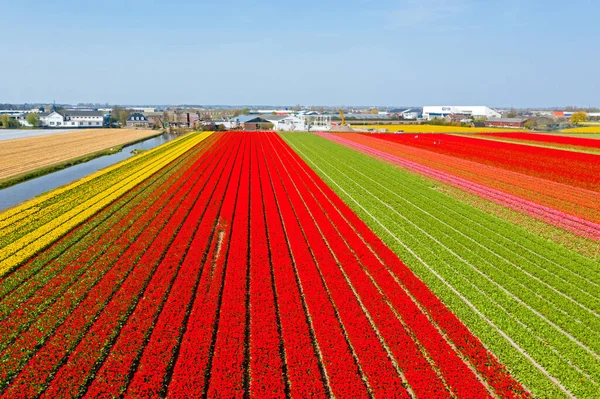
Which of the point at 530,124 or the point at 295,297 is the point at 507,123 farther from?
the point at 295,297

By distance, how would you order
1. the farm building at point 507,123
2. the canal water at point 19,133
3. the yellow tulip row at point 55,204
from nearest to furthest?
the yellow tulip row at point 55,204 < the canal water at point 19,133 < the farm building at point 507,123

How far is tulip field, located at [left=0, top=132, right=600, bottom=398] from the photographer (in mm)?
8625

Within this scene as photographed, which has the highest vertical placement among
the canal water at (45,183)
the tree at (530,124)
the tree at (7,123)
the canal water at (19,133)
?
the tree at (7,123)

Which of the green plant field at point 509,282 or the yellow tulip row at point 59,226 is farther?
the yellow tulip row at point 59,226

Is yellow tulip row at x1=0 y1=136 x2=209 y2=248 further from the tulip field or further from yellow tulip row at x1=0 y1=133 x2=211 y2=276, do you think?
yellow tulip row at x1=0 y1=133 x2=211 y2=276

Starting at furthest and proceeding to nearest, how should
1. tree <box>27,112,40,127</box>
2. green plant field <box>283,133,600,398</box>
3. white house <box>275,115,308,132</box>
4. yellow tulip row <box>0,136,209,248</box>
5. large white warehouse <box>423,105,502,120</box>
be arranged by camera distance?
large white warehouse <box>423,105,502,120</box>, tree <box>27,112,40,127</box>, white house <box>275,115,308,132</box>, yellow tulip row <box>0,136,209,248</box>, green plant field <box>283,133,600,398</box>

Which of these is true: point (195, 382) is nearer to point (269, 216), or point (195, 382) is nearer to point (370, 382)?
point (370, 382)

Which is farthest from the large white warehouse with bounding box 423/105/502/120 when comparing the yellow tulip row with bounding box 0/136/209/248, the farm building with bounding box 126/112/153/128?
the yellow tulip row with bounding box 0/136/209/248

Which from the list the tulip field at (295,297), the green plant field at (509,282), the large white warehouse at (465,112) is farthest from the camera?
the large white warehouse at (465,112)

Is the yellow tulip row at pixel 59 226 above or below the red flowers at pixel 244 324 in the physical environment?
above

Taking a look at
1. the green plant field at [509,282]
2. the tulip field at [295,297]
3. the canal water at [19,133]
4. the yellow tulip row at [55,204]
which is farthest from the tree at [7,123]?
the green plant field at [509,282]

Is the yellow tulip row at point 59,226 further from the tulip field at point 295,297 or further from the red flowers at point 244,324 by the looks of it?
the red flowers at point 244,324

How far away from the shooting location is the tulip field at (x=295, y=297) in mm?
8625

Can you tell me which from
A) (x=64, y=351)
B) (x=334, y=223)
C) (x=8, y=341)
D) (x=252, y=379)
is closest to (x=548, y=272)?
(x=334, y=223)
